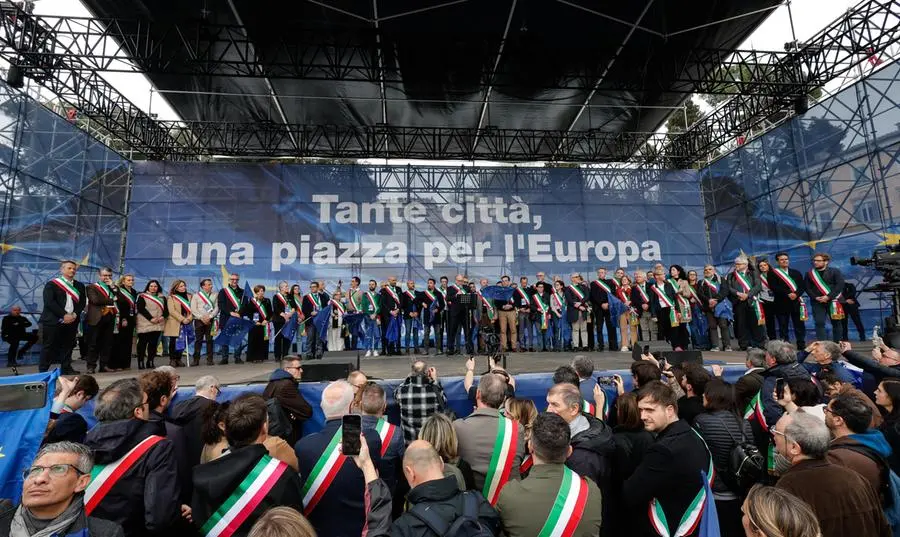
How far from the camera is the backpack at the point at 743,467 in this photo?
1.72 meters

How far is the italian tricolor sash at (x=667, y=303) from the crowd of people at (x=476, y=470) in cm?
439

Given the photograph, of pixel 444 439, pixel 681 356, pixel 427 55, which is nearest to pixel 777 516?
pixel 444 439

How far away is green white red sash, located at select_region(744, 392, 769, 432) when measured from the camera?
250cm

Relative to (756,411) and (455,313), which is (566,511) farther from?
(455,313)

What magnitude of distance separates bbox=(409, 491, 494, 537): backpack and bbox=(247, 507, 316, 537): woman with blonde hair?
0.34 metres

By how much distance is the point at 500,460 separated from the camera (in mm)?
1894

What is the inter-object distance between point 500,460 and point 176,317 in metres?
6.32

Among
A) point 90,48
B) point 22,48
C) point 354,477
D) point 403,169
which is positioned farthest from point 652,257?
point 22,48

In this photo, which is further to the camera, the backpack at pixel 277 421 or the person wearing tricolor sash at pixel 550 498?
the backpack at pixel 277 421

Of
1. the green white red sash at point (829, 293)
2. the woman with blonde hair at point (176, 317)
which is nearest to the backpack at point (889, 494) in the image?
the green white red sash at point (829, 293)

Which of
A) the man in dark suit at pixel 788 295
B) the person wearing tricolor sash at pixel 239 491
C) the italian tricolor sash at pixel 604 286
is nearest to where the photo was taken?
the person wearing tricolor sash at pixel 239 491

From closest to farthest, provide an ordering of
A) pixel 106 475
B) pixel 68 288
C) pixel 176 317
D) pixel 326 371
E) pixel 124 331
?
1. pixel 106 475
2. pixel 326 371
3. pixel 68 288
4. pixel 124 331
5. pixel 176 317

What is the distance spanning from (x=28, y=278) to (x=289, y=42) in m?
6.37

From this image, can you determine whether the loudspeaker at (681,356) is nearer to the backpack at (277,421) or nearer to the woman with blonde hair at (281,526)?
the backpack at (277,421)
